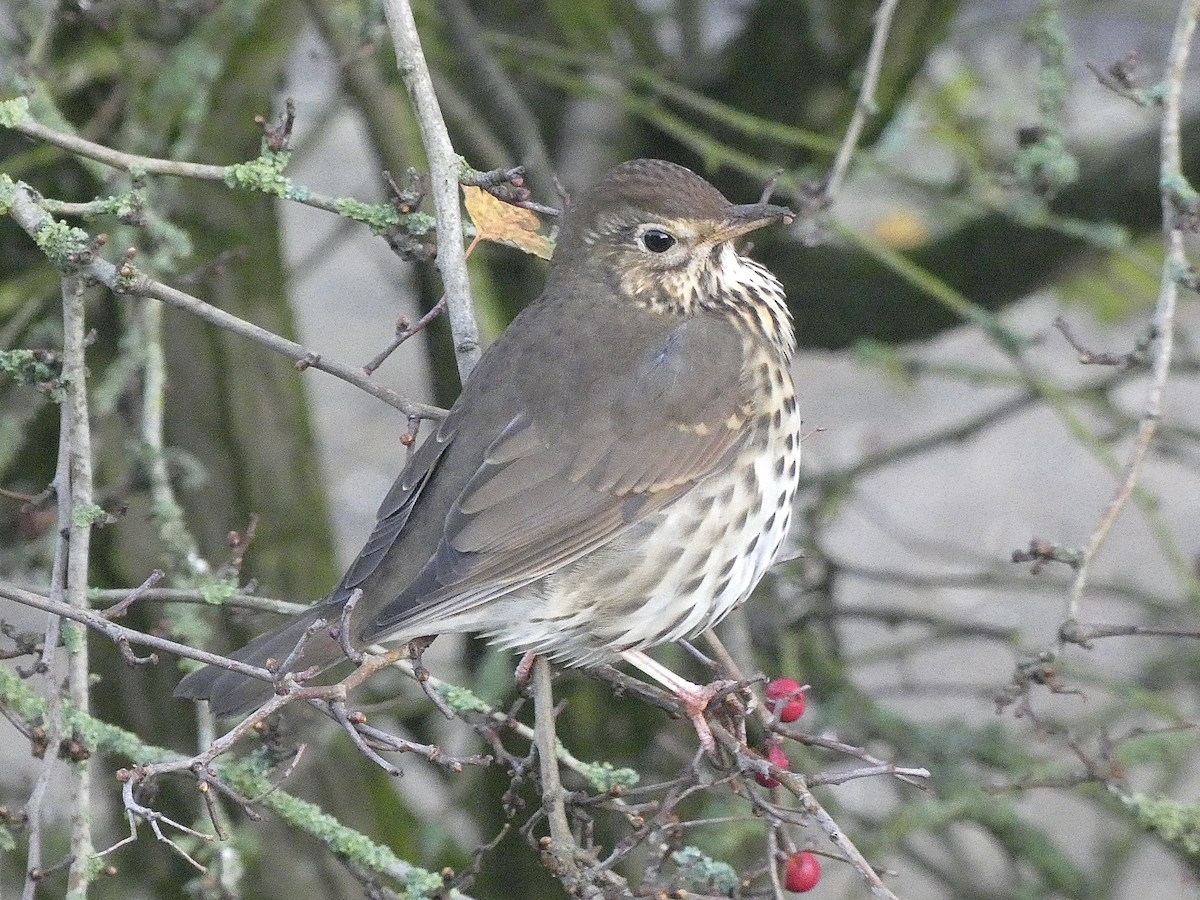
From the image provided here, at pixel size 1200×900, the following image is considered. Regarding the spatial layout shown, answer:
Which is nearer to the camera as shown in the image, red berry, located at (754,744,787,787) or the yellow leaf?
red berry, located at (754,744,787,787)

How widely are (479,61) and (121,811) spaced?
1.83 metres

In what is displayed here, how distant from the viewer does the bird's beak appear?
2.79 m

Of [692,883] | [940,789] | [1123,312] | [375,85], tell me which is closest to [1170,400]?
[1123,312]

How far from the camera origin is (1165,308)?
2.45 m

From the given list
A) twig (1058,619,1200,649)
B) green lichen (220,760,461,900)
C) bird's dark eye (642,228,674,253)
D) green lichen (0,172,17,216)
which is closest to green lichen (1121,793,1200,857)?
twig (1058,619,1200,649)

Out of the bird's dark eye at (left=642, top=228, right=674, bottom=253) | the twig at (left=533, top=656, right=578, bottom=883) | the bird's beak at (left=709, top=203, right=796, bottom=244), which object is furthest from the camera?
the bird's dark eye at (left=642, top=228, right=674, bottom=253)

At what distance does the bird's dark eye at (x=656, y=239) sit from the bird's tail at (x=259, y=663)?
850 mm

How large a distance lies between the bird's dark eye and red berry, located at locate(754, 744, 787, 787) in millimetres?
923

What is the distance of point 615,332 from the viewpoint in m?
2.89

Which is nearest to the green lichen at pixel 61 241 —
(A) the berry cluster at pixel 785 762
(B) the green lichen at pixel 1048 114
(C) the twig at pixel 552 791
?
(C) the twig at pixel 552 791

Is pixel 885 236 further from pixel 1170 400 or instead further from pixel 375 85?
pixel 375 85

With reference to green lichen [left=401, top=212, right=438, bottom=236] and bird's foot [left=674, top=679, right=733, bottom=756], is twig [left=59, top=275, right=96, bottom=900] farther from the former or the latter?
bird's foot [left=674, top=679, right=733, bottom=756]

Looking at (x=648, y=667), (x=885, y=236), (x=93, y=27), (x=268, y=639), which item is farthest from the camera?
(x=885, y=236)

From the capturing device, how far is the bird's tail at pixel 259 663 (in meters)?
2.47
